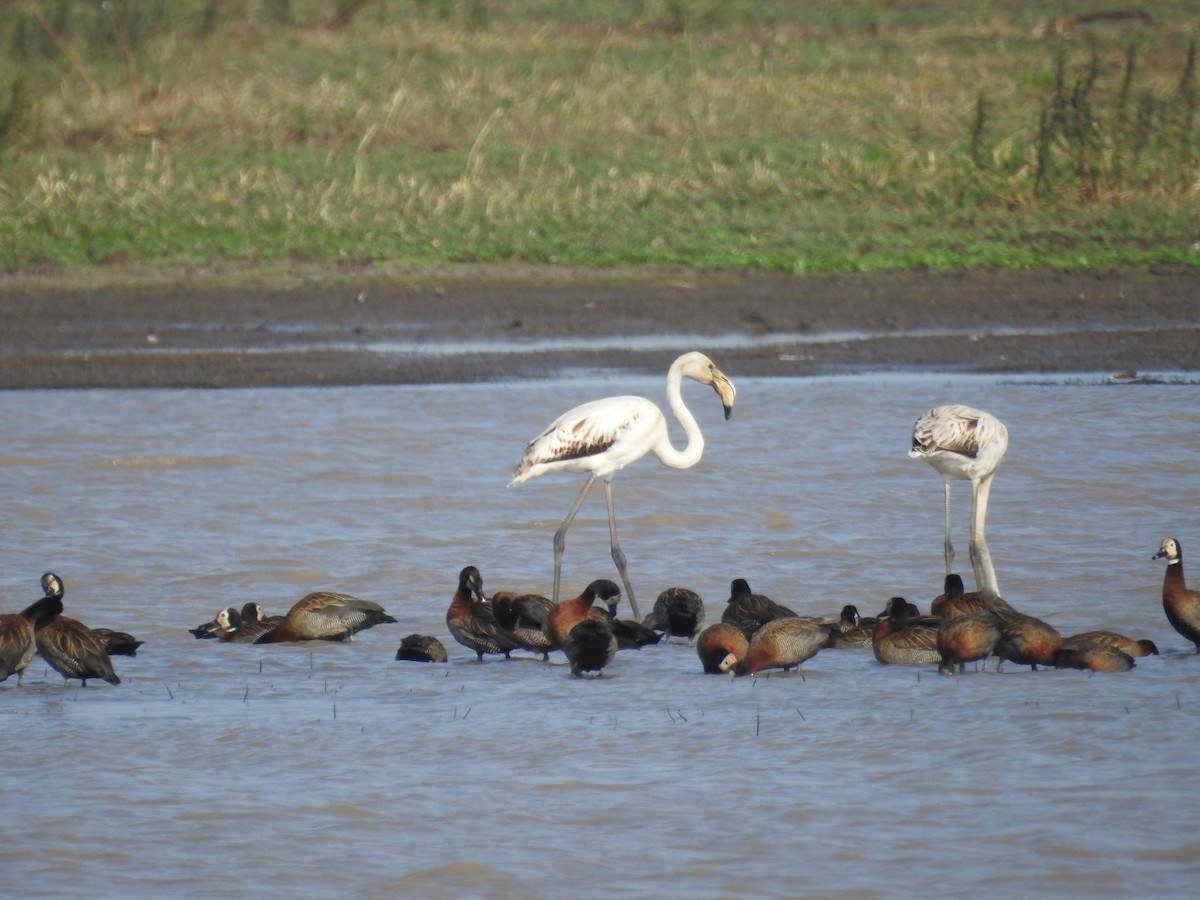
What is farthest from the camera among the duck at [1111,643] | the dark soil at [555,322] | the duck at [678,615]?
the dark soil at [555,322]

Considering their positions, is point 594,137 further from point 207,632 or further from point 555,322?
point 207,632

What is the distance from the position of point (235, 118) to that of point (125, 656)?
583 inches

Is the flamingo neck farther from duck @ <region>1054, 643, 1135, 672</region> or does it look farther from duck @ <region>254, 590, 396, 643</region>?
duck @ <region>1054, 643, 1135, 672</region>

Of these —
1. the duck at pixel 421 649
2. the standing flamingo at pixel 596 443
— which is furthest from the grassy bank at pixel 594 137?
the duck at pixel 421 649

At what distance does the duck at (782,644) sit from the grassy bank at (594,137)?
35.1 ft

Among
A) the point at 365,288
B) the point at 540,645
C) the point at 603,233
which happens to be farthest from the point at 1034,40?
the point at 540,645

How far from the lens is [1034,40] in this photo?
81.5 feet

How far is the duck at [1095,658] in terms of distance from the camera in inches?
278

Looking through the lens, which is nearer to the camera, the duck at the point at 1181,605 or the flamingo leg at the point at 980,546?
the duck at the point at 1181,605

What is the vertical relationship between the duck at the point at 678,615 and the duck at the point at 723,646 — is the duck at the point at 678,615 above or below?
above

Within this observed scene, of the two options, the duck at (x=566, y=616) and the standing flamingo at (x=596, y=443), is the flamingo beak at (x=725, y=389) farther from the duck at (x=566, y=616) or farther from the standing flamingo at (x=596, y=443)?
the duck at (x=566, y=616)

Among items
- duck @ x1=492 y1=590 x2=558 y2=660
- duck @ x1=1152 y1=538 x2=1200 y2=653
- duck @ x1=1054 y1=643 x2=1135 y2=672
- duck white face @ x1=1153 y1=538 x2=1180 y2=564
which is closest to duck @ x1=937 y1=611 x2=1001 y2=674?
duck @ x1=1054 y1=643 x2=1135 y2=672

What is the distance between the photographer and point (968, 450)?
8.61 metres

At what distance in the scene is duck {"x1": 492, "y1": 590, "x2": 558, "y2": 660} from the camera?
25.2 feet
